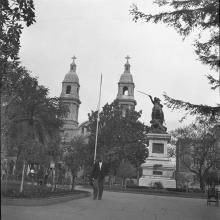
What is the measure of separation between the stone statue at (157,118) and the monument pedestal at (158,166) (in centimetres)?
121

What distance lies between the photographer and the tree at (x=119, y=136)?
209 feet

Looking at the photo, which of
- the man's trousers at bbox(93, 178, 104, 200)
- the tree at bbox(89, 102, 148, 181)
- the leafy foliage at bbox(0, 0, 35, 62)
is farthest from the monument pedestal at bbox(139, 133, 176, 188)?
the leafy foliage at bbox(0, 0, 35, 62)

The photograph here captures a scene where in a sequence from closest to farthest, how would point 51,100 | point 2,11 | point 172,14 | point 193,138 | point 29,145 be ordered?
point 2,11
point 172,14
point 29,145
point 51,100
point 193,138

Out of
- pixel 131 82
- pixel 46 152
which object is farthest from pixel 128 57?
pixel 46 152

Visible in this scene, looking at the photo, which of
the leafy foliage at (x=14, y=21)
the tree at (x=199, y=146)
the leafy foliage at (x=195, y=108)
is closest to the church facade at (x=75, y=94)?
the tree at (x=199, y=146)

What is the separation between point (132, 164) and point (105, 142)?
5.23m

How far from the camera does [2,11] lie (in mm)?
8969

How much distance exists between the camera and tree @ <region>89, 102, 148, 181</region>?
63.7 m

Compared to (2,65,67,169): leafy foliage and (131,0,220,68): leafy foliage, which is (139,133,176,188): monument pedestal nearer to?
(2,65,67,169): leafy foliage

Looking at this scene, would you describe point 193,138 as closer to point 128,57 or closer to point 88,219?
point 88,219

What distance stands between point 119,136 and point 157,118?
25187 mm

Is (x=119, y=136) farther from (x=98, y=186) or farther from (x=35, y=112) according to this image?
(x=98, y=186)

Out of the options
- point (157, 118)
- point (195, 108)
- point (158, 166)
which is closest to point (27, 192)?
point (195, 108)

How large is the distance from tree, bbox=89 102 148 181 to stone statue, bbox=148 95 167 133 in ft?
67.4
